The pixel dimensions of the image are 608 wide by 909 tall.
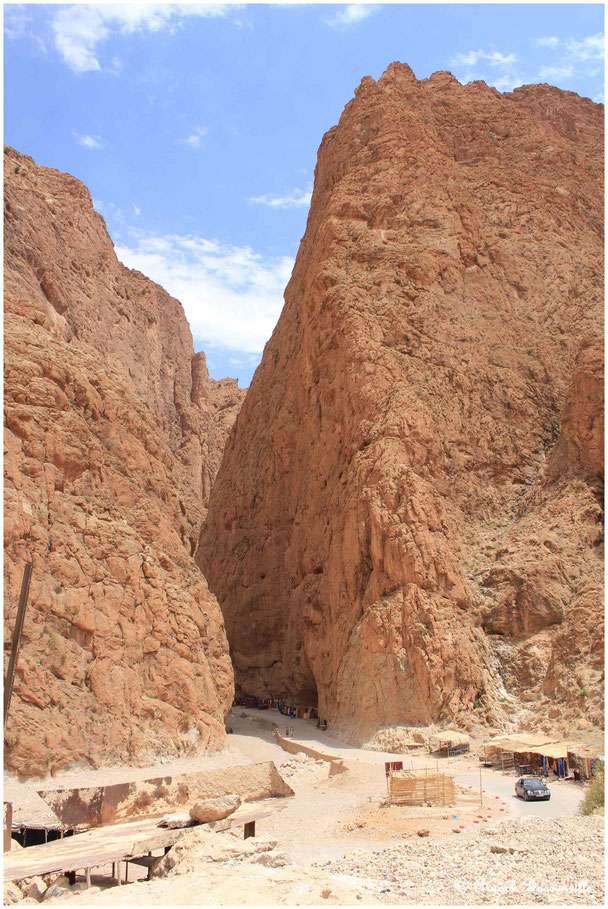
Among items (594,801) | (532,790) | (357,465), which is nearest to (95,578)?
(532,790)

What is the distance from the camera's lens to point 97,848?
37.3ft

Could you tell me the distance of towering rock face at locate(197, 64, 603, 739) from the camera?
1125 inches

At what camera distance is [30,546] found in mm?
21375

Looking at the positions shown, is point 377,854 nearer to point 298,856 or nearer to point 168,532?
point 298,856

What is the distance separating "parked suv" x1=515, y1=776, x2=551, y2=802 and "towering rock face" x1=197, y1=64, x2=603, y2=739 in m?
8.28

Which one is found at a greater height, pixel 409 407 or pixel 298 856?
pixel 409 407

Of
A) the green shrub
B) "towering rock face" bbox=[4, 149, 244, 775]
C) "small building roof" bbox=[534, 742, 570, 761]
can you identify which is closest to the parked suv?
the green shrub

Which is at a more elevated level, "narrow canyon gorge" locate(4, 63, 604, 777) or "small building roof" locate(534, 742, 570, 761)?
"narrow canyon gorge" locate(4, 63, 604, 777)

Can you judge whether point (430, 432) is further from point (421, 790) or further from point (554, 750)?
point (421, 790)

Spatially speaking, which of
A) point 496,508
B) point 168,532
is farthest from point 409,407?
point 168,532

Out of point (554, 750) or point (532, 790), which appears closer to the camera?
point (532, 790)

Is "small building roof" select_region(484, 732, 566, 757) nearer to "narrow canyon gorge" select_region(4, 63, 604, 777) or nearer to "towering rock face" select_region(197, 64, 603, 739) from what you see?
"narrow canyon gorge" select_region(4, 63, 604, 777)

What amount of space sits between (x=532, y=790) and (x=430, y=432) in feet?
62.8

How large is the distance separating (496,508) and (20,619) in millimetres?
27670
